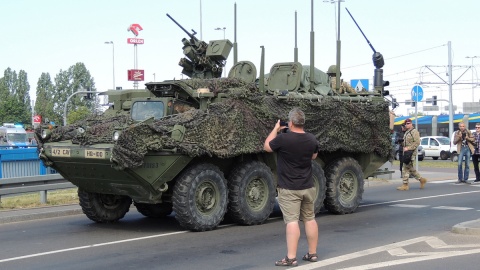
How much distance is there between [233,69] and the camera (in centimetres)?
1428

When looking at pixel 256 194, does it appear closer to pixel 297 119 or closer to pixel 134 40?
pixel 297 119

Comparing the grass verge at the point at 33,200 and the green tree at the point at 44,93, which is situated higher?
the green tree at the point at 44,93

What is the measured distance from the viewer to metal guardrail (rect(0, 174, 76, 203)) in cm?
1452

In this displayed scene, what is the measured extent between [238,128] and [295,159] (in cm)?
363

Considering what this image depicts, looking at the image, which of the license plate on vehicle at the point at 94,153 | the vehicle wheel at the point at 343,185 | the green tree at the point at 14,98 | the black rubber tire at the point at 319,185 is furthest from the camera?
the green tree at the point at 14,98

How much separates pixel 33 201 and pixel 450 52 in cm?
3580

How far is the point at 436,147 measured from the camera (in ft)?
138

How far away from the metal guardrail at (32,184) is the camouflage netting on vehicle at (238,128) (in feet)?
11.0

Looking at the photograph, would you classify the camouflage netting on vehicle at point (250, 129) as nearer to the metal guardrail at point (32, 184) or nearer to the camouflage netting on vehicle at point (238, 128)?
the camouflage netting on vehicle at point (238, 128)

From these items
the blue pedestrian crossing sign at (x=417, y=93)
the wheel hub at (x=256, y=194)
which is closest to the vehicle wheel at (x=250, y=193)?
the wheel hub at (x=256, y=194)

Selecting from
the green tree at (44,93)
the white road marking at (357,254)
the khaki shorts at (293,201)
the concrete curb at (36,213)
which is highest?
the green tree at (44,93)

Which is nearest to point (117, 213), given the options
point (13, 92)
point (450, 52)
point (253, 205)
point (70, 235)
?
point (70, 235)

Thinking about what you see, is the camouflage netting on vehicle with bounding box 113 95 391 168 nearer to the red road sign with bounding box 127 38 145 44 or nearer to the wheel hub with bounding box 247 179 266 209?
the wheel hub with bounding box 247 179 266 209

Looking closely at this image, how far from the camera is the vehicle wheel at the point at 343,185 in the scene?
44.1 ft
